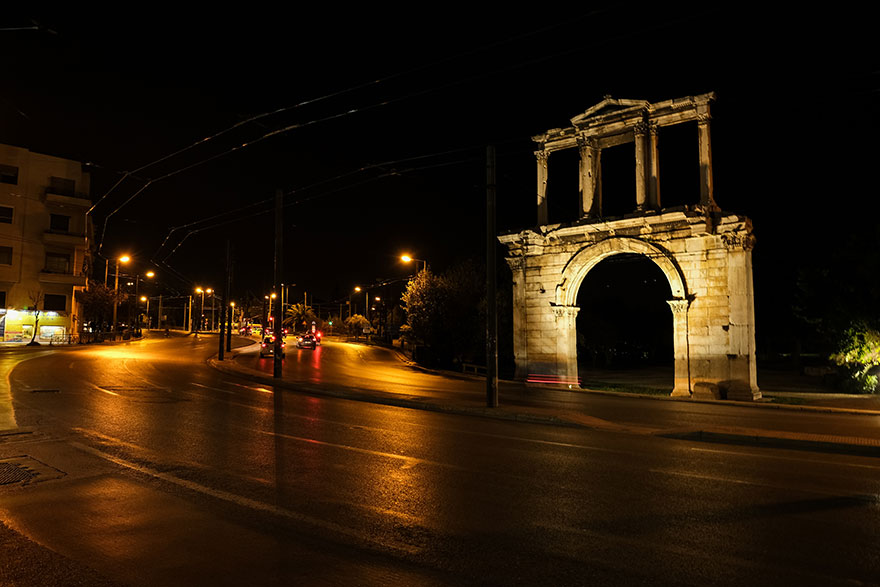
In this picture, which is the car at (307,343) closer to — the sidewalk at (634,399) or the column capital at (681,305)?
the sidewalk at (634,399)

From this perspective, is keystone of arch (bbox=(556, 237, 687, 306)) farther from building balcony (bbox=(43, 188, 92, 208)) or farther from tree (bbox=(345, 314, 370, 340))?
tree (bbox=(345, 314, 370, 340))

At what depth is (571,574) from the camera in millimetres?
4402

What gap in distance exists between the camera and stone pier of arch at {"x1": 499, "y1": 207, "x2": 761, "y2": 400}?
74.5 ft

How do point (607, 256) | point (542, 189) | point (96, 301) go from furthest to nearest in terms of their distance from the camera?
point (96, 301)
point (542, 189)
point (607, 256)

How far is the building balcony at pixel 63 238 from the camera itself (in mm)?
52094

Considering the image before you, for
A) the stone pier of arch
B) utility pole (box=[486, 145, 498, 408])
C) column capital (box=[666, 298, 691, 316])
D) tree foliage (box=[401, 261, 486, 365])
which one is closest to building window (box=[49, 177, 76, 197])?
tree foliage (box=[401, 261, 486, 365])

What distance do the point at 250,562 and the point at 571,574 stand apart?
247 centimetres

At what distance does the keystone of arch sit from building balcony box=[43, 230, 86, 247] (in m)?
46.9

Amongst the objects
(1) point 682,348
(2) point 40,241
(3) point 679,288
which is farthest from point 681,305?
(2) point 40,241

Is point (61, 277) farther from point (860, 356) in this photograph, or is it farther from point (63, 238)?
point (860, 356)

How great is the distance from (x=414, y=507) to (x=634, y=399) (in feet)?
59.5

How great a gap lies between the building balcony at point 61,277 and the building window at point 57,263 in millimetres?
386

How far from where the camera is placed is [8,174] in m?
50.4

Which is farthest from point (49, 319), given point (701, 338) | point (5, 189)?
point (701, 338)
